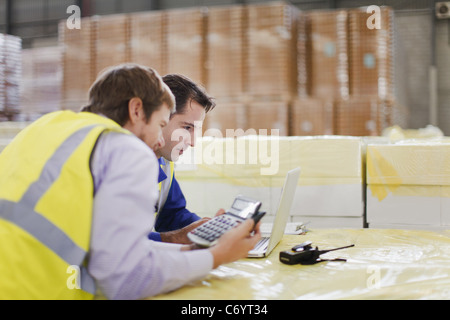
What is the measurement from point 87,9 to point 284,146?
931 centimetres

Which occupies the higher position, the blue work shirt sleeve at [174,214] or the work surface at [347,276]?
the blue work shirt sleeve at [174,214]

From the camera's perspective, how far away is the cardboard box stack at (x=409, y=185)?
2.91 metres

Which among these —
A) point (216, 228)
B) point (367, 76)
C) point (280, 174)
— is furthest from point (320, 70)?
point (216, 228)

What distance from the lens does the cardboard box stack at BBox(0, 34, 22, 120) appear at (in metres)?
4.86

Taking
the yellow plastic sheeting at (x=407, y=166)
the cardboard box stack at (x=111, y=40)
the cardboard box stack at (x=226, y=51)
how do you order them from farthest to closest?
the cardboard box stack at (x=111, y=40) < the cardboard box stack at (x=226, y=51) < the yellow plastic sheeting at (x=407, y=166)

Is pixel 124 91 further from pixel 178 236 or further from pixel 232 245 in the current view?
pixel 178 236

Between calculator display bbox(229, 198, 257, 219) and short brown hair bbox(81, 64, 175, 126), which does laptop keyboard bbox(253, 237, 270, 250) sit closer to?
calculator display bbox(229, 198, 257, 219)

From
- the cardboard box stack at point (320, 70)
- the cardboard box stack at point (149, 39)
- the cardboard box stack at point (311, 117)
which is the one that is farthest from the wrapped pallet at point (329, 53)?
the cardboard box stack at point (149, 39)

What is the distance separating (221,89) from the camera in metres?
5.64

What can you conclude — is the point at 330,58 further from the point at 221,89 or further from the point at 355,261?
the point at 355,261

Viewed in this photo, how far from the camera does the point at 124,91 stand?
4.10 feet

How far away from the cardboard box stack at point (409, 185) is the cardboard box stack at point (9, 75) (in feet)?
12.7

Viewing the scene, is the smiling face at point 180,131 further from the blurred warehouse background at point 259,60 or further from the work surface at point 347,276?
the blurred warehouse background at point 259,60
